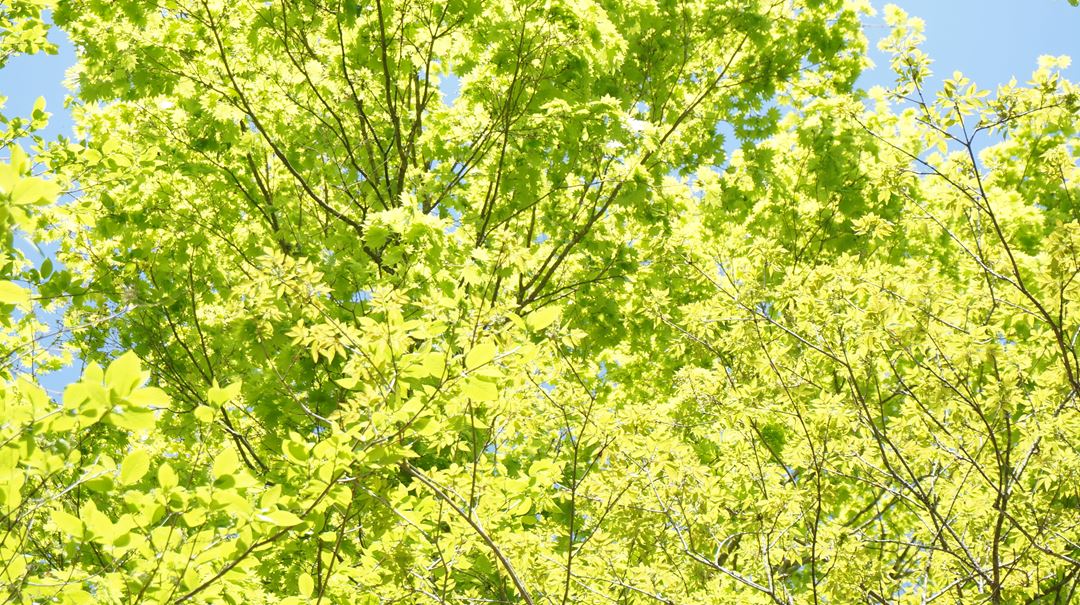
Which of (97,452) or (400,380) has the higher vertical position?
(97,452)

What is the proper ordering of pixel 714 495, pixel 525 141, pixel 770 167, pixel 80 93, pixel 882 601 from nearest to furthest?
pixel 882 601 → pixel 714 495 → pixel 80 93 → pixel 525 141 → pixel 770 167

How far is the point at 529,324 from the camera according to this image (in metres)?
2.72

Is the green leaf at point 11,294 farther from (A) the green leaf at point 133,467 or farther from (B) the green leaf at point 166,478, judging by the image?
(B) the green leaf at point 166,478

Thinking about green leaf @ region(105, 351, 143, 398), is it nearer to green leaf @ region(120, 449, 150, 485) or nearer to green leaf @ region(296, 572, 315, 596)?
green leaf @ region(120, 449, 150, 485)

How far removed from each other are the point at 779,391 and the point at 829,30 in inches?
170

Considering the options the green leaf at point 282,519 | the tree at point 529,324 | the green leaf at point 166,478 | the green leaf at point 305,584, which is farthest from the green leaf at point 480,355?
the green leaf at point 305,584

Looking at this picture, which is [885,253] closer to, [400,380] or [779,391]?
[779,391]

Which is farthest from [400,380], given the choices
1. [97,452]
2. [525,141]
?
[97,452]

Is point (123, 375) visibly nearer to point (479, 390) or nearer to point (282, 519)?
point (282, 519)

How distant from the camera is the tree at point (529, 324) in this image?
2932mm

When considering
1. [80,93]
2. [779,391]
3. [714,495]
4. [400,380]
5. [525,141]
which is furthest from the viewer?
[525,141]

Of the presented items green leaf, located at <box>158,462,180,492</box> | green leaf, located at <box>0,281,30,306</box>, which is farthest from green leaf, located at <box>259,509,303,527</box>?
green leaf, located at <box>0,281,30,306</box>

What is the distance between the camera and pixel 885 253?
800cm

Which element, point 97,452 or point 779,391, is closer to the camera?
point 779,391
